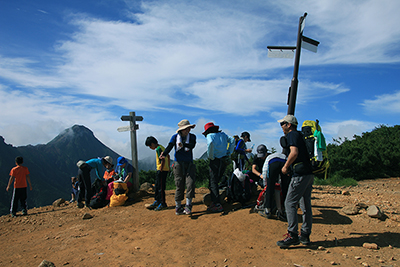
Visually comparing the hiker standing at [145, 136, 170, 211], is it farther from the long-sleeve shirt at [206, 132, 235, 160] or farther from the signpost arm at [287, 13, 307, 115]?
the signpost arm at [287, 13, 307, 115]

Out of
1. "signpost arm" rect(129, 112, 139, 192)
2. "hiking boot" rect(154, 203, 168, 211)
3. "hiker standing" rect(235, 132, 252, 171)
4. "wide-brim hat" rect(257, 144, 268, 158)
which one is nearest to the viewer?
"wide-brim hat" rect(257, 144, 268, 158)

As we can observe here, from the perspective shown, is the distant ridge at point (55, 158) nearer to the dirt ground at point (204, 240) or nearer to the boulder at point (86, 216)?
the boulder at point (86, 216)

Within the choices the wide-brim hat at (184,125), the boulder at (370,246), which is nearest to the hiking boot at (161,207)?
the wide-brim hat at (184,125)

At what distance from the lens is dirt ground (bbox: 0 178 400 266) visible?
3574 millimetres

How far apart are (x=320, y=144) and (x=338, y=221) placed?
1.48 m

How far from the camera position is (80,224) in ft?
20.2

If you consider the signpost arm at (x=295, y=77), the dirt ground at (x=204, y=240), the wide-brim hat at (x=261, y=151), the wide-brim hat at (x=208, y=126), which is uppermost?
the signpost arm at (x=295, y=77)

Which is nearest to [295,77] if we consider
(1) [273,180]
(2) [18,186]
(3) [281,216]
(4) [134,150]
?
(1) [273,180]

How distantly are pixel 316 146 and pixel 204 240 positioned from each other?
2.69m

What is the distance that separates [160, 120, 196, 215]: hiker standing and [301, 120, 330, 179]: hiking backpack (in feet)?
8.01

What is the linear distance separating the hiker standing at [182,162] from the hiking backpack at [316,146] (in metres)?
2.44

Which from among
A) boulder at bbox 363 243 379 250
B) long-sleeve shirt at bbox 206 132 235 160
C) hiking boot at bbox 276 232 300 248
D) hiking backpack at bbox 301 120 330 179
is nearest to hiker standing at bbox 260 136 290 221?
hiking backpack at bbox 301 120 330 179

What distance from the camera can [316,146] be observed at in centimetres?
481

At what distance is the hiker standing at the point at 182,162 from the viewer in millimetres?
5684
